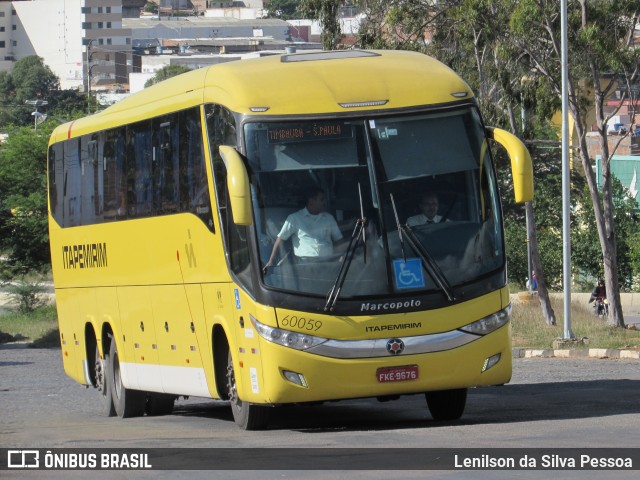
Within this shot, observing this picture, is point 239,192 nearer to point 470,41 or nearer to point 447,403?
point 447,403

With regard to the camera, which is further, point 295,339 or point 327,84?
point 327,84

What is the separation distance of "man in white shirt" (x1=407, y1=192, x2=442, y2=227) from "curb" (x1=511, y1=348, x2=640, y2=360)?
41.4ft

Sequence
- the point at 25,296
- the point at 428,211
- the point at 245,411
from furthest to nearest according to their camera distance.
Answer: the point at 25,296
the point at 245,411
the point at 428,211

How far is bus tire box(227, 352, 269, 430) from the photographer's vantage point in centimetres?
1452

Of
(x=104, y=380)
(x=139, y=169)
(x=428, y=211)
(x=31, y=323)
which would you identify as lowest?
(x=31, y=323)

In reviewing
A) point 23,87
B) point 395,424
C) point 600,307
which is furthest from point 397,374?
point 23,87

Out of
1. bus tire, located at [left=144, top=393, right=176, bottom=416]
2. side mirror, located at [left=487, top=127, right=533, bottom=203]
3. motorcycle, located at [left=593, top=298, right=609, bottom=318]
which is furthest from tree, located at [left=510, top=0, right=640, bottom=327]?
side mirror, located at [left=487, top=127, right=533, bottom=203]

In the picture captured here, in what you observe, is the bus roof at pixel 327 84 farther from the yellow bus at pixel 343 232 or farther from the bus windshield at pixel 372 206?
the bus windshield at pixel 372 206

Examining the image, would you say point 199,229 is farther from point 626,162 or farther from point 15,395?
point 626,162

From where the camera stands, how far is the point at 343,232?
534 inches

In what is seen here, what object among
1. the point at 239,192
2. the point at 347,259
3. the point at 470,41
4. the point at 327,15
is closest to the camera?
the point at 239,192

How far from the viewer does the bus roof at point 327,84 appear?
14062 mm

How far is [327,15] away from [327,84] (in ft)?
83.6

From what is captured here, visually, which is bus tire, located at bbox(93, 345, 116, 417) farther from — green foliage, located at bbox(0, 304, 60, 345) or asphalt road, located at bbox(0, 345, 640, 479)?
green foliage, located at bbox(0, 304, 60, 345)
